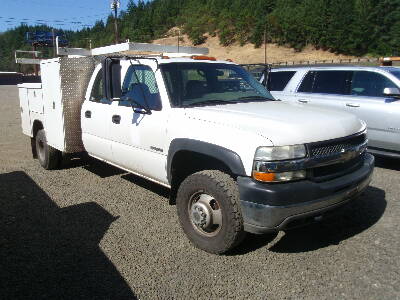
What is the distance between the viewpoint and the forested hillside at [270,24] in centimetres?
8088

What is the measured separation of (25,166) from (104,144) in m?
2.77

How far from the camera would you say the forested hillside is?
8088 cm

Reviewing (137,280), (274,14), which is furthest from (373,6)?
(137,280)

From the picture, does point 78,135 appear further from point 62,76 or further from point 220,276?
point 220,276

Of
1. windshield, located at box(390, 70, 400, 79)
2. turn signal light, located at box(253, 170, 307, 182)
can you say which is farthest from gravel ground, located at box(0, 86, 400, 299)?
windshield, located at box(390, 70, 400, 79)

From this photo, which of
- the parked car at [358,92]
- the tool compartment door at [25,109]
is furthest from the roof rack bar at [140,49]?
the parked car at [358,92]

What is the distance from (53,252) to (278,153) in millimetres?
2358

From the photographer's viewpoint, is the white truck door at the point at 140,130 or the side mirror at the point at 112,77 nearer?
the white truck door at the point at 140,130

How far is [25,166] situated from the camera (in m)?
7.29

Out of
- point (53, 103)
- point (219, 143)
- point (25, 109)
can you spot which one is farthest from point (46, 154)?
point (219, 143)

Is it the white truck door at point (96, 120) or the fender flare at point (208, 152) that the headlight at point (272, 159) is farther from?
the white truck door at point (96, 120)

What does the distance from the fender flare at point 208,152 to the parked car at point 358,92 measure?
394 centimetres

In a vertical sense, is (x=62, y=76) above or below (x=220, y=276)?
above

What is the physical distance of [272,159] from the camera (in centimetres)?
327
